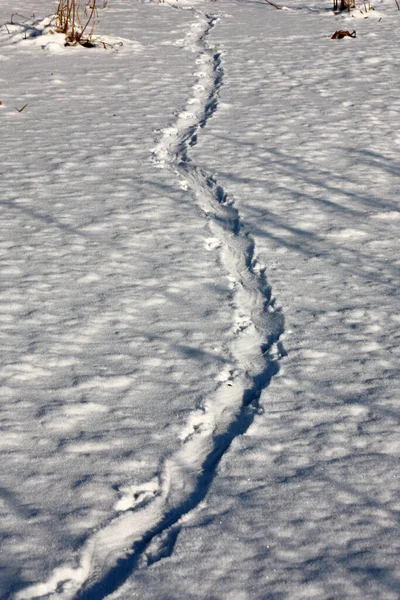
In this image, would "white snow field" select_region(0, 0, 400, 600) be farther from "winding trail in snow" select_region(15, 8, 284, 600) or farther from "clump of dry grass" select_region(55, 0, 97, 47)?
"clump of dry grass" select_region(55, 0, 97, 47)

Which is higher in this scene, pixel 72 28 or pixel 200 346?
pixel 72 28

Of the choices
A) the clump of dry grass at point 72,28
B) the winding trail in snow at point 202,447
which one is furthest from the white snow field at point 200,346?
the clump of dry grass at point 72,28

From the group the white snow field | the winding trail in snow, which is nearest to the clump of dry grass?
the white snow field

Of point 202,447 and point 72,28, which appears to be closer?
point 202,447

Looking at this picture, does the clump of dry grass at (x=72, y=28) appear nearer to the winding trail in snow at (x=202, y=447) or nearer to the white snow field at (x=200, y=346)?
the white snow field at (x=200, y=346)

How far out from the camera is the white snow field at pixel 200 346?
1639 millimetres

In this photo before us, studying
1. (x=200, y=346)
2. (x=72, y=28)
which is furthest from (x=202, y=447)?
(x=72, y=28)

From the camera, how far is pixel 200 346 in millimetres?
2443

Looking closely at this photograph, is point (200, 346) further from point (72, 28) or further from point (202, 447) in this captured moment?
point (72, 28)

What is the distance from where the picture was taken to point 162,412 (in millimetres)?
2109

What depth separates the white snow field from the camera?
1639 mm

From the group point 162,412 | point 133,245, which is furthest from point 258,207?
point 162,412

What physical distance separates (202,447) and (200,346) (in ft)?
1.65

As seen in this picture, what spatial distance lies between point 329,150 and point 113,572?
3.06m
